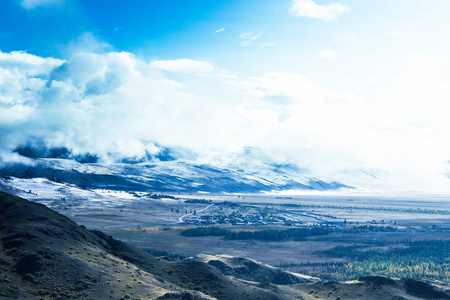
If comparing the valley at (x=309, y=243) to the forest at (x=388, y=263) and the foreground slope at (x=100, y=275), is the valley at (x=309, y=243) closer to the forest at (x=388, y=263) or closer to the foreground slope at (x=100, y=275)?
the forest at (x=388, y=263)

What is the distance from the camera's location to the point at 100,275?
138ft

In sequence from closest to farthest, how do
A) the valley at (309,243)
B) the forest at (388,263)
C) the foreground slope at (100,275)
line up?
the foreground slope at (100,275) < the forest at (388,263) < the valley at (309,243)

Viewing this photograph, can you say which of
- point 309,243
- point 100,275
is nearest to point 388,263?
point 309,243

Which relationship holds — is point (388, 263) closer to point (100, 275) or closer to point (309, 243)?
point (309, 243)

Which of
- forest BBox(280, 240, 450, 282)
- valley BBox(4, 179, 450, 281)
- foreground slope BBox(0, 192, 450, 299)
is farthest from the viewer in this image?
valley BBox(4, 179, 450, 281)

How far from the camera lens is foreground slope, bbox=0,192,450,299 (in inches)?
1512

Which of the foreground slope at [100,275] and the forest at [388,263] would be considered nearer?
the foreground slope at [100,275]

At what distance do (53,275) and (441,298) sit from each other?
2006 inches

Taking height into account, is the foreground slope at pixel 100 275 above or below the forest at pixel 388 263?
above

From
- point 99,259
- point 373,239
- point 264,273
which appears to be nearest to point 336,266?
point 264,273

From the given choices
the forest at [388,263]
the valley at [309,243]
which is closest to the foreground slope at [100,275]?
the forest at [388,263]

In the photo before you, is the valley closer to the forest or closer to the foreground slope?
the forest

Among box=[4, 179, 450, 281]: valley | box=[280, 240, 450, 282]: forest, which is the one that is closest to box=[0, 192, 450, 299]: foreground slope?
box=[280, 240, 450, 282]: forest

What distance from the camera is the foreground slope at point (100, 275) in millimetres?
38406
